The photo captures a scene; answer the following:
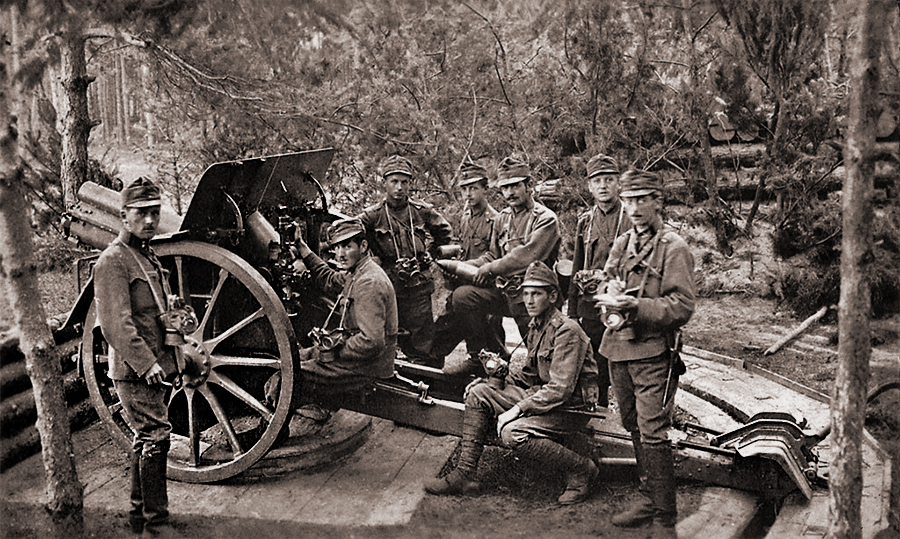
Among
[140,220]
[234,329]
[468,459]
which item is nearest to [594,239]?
[468,459]

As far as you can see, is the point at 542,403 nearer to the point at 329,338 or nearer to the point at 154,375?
the point at 329,338

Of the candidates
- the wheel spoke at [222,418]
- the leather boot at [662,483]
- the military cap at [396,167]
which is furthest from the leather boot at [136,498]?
the leather boot at [662,483]

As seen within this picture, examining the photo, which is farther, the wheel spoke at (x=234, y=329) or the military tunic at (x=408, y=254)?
the military tunic at (x=408, y=254)

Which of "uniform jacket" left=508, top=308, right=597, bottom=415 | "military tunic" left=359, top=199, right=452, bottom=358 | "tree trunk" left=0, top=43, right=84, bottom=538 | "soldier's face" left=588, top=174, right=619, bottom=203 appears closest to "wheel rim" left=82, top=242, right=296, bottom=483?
"tree trunk" left=0, top=43, right=84, bottom=538

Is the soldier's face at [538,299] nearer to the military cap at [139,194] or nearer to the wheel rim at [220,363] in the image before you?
the wheel rim at [220,363]

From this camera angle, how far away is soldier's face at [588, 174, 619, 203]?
178 inches

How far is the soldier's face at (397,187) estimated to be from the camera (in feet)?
17.1

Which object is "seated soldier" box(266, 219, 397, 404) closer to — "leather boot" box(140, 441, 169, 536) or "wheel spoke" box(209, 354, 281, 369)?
"wheel spoke" box(209, 354, 281, 369)

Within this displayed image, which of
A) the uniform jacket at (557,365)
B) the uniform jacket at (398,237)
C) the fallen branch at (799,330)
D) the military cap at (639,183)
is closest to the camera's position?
the military cap at (639,183)

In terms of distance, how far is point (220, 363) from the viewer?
4312 millimetres

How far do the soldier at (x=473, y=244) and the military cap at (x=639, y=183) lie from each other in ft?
5.54

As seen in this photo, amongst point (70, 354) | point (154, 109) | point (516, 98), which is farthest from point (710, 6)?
point (70, 354)

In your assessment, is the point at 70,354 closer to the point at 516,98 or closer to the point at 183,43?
the point at 183,43

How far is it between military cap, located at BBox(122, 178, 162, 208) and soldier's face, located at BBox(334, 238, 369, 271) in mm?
1032
